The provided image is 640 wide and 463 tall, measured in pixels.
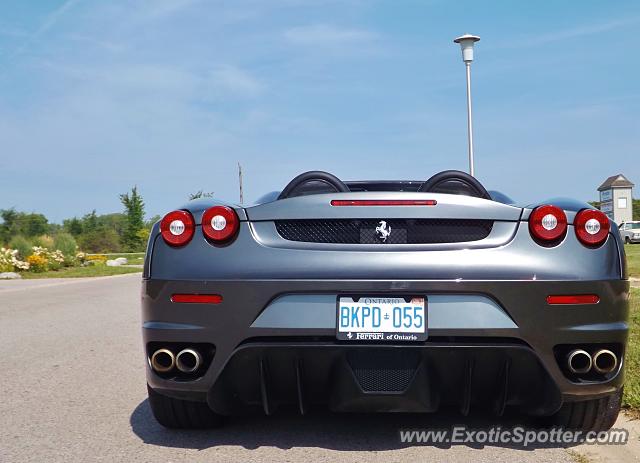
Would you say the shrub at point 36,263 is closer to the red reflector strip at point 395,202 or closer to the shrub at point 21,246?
the shrub at point 21,246

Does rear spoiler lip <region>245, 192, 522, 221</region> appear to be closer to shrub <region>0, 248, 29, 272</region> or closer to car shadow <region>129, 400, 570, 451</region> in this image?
car shadow <region>129, 400, 570, 451</region>

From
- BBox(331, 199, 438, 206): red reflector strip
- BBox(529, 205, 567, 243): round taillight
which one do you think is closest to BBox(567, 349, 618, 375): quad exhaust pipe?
BBox(529, 205, 567, 243): round taillight

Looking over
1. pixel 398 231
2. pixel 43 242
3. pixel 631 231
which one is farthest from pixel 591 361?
pixel 631 231

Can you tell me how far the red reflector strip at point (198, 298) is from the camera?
322 centimetres

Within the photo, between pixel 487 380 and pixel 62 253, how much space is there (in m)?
29.6

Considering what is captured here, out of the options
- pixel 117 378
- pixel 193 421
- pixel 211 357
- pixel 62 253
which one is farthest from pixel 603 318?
pixel 62 253

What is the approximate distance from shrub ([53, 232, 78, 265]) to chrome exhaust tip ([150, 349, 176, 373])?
92.8ft

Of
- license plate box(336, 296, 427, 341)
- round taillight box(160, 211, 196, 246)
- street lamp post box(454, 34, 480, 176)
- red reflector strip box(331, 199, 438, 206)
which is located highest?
street lamp post box(454, 34, 480, 176)

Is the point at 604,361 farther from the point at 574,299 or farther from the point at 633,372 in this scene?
the point at 633,372

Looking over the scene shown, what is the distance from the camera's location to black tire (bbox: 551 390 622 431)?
3.44 metres

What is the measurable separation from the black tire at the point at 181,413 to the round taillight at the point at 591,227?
6.15 feet

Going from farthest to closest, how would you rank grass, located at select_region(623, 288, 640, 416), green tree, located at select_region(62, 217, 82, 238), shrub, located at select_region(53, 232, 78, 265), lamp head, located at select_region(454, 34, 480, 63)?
green tree, located at select_region(62, 217, 82, 238) < shrub, located at select_region(53, 232, 78, 265) < lamp head, located at select_region(454, 34, 480, 63) < grass, located at select_region(623, 288, 640, 416)

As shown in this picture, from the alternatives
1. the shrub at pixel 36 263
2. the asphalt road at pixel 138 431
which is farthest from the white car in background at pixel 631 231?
the asphalt road at pixel 138 431

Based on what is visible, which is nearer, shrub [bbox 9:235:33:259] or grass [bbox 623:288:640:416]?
grass [bbox 623:288:640:416]
